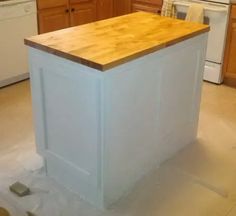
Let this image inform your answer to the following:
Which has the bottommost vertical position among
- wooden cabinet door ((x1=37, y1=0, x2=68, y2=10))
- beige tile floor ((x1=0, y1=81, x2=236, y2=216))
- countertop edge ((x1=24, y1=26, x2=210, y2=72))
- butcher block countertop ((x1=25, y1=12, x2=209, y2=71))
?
beige tile floor ((x1=0, y1=81, x2=236, y2=216))

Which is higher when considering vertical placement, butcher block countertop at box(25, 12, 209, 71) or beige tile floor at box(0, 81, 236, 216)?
butcher block countertop at box(25, 12, 209, 71)

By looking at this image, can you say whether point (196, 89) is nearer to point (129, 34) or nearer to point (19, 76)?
point (129, 34)

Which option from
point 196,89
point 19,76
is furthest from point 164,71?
point 19,76

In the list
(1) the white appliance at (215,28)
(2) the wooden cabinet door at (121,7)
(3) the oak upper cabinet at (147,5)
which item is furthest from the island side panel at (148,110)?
(2) the wooden cabinet door at (121,7)

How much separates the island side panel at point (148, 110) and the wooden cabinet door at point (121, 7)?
1916 millimetres

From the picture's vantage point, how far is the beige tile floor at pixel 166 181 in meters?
2.25

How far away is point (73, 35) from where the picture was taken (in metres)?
2.31

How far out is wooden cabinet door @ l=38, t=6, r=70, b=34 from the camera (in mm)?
3791

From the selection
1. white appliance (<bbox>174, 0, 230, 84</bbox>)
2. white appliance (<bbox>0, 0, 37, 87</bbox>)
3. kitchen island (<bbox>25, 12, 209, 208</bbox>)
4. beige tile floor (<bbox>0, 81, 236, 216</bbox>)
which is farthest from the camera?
white appliance (<bbox>174, 0, 230, 84</bbox>)

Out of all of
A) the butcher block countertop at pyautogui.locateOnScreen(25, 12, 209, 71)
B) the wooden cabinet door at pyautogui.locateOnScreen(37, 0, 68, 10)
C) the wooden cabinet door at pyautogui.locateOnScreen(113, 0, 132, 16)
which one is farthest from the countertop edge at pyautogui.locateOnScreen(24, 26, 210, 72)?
the wooden cabinet door at pyautogui.locateOnScreen(113, 0, 132, 16)

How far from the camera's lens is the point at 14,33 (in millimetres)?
3602

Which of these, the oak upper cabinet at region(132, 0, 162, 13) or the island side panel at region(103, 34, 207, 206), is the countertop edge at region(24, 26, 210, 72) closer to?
the island side panel at region(103, 34, 207, 206)

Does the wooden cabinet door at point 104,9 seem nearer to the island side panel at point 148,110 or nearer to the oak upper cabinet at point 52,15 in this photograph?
the oak upper cabinet at point 52,15

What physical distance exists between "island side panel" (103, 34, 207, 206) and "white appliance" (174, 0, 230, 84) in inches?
44.0
